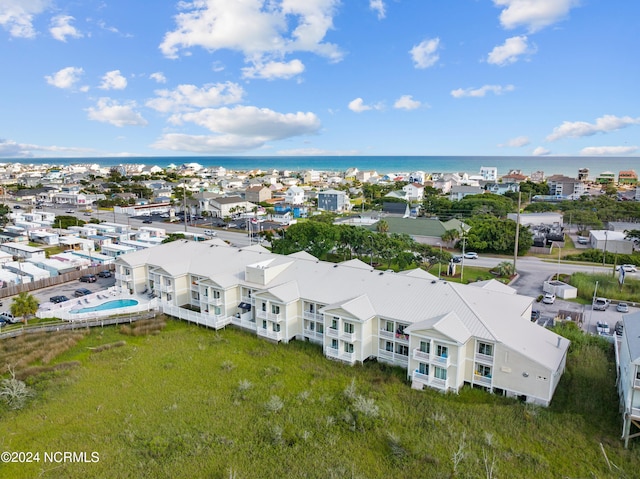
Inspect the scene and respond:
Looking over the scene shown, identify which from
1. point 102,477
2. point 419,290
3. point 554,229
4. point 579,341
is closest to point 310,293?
point 419,290

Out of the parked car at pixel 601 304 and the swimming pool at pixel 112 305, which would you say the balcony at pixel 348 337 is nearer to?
the swimming pool at pixel 112 305

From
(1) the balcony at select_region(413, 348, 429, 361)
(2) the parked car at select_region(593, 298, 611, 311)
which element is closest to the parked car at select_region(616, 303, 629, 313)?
(2) the parked car at select_region(593, 298, 611, 311)

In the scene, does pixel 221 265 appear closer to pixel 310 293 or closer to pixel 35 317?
pixel 310 293

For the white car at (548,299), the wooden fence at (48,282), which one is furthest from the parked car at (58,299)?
the white car at (548,299)

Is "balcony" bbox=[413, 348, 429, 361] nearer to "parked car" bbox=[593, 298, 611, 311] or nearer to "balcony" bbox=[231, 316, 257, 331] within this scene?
"balcony" bbox=[231, 316, 257, 331]

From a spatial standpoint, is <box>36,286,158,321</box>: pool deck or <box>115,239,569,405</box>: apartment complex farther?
<box>36,286,158,321</box>: pool deck

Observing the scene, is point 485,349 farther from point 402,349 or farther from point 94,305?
point 94,305
